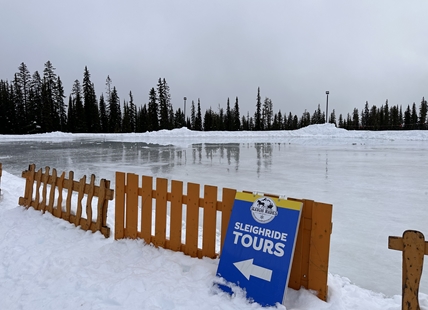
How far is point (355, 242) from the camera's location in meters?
4.48

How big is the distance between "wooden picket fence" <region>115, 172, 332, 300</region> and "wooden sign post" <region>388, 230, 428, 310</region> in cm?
61

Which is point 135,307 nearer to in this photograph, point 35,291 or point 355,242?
point 35,291

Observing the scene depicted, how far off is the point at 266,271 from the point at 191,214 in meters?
1.17

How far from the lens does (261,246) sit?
9.50 ft

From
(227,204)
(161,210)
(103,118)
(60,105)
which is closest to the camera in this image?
(227,204)

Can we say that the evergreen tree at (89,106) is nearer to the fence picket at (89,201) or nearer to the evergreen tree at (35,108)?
the evergreen tree at (35,108)

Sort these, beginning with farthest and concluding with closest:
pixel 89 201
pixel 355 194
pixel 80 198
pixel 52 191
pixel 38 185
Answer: pixel 355 194, pixel 38 185, pixel 52 191, pixel 80 198, pixel 89 201

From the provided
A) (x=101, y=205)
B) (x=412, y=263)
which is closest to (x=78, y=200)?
(x=101, y=205)

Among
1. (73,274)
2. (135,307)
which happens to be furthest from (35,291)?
(135,307)

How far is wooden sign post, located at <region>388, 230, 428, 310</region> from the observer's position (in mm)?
2361

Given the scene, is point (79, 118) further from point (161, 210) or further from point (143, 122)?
point (161, 210)

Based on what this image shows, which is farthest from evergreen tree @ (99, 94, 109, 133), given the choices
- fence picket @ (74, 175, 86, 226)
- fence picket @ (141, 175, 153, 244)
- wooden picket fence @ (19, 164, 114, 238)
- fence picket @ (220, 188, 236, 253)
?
fence picket @ (220, 188, 236, 253)

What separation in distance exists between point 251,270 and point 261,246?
25 centimetres

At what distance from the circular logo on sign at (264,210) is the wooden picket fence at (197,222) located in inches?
11.6
